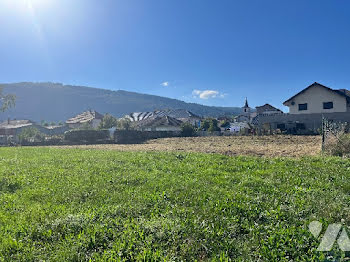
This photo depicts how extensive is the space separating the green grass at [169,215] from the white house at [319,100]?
3634 cm

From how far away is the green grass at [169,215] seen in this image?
3.08 meters

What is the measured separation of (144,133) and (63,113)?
13990 centimetres

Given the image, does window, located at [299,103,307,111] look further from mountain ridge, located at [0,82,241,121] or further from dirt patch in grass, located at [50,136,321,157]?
mountain ridge, located at [0,82,241,121]

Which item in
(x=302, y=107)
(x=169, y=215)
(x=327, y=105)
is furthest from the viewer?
(x=302, y=107)

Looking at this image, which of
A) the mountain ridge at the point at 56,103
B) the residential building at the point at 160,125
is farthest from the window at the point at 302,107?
the mountain ridge at the point at 56,103

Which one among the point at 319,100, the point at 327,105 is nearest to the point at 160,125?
the point at 319,100

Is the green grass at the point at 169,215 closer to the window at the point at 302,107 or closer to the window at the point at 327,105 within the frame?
the window at the point at 327,105

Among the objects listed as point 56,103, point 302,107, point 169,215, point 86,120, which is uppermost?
point 56,103

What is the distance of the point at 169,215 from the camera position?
13.5ft

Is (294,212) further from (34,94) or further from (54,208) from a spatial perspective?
(34,94)

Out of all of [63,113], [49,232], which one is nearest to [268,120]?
[49,232]

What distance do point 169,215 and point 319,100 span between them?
41.7 m

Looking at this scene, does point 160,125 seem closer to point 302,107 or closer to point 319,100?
point 302,107

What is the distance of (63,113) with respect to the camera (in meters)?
160
